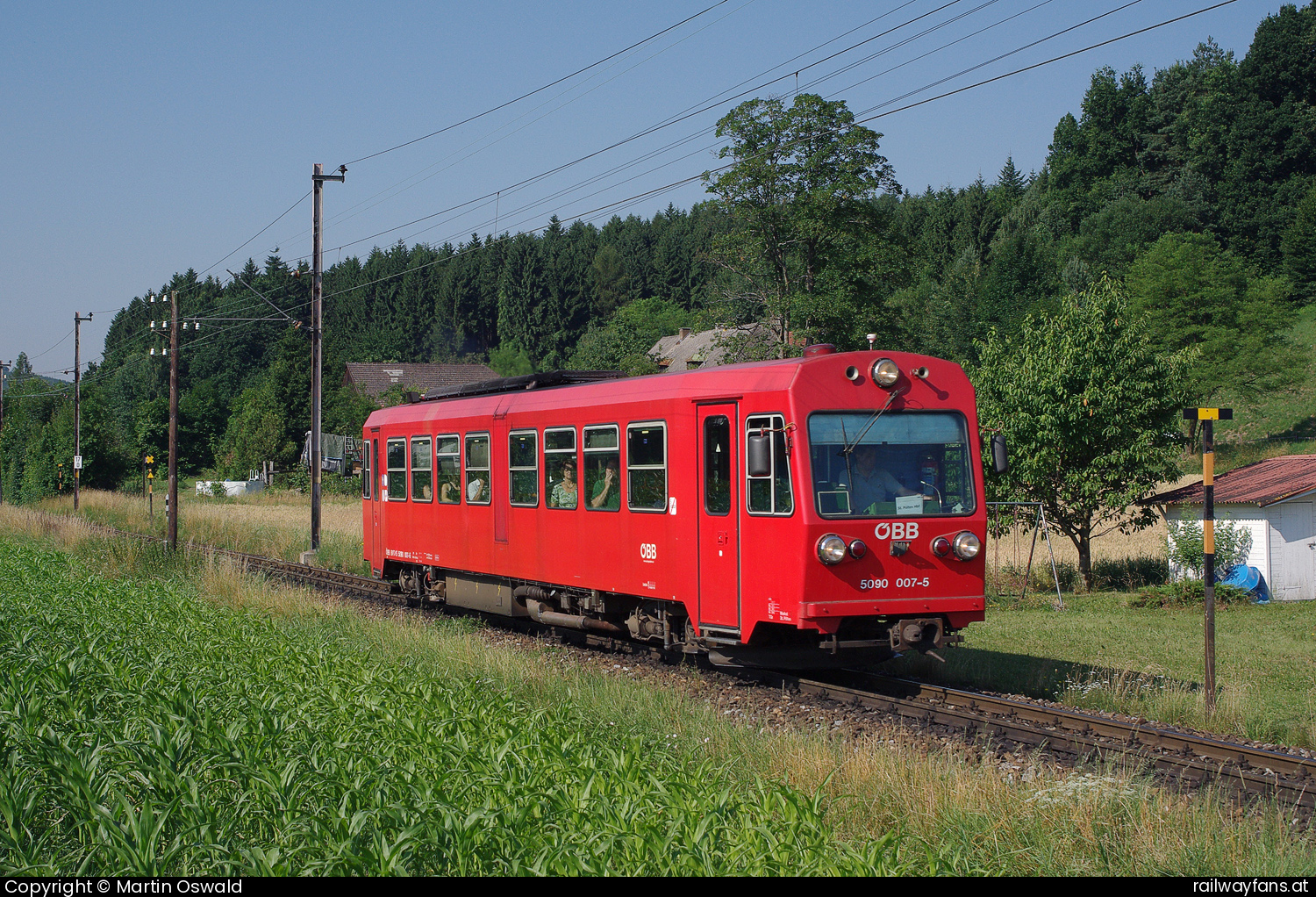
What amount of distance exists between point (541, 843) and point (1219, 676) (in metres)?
9.34

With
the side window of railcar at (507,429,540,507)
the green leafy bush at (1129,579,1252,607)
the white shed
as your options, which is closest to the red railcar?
the side window of railcar at (507,429,540,507)

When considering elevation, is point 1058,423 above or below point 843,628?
above

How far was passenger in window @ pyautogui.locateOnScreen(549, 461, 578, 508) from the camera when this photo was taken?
41.7ft

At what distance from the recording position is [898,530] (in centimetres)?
977

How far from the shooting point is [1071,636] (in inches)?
607

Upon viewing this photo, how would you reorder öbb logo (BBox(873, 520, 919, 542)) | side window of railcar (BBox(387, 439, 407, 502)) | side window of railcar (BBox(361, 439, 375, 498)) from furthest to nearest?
side window of railcar (BBox(361, 439, 375, 498)) < side window of railcar (BBox(387, 439, 407, 502)) < öbb logo (BBox(873, 520, 919, 542))

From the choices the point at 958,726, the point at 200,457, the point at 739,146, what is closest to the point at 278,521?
the point at 739,146

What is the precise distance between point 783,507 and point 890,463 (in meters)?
1.15

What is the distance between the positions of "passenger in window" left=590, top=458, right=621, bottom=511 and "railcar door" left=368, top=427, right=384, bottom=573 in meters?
7.16

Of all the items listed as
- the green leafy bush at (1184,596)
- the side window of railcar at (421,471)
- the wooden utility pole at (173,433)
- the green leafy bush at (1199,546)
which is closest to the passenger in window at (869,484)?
the side window of railcar at (421,471)

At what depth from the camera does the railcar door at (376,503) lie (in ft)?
60.1

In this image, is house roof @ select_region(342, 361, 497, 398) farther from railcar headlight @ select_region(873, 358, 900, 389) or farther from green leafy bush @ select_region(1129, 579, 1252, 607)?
railcar headlight @ select_region(873, 358, 900, 389)

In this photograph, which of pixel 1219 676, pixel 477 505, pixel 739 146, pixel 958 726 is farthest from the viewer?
pixel 739 146
